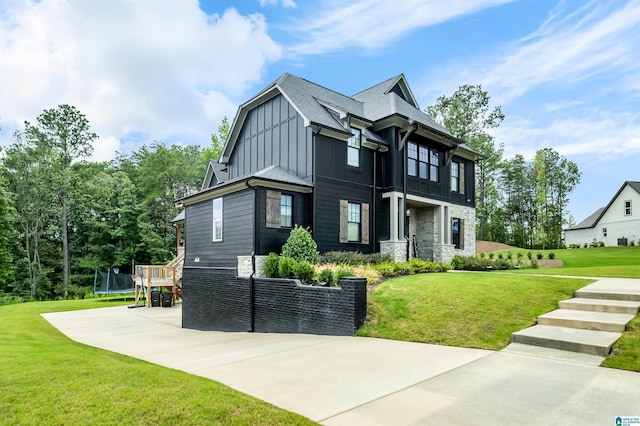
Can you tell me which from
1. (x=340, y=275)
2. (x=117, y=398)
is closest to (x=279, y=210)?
(x=340, y=275)

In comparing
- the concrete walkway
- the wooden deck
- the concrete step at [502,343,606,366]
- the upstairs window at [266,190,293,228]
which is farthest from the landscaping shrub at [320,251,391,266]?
the wooden deck

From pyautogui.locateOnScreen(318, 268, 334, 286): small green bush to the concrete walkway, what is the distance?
1.81 m

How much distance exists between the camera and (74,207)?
113 ft

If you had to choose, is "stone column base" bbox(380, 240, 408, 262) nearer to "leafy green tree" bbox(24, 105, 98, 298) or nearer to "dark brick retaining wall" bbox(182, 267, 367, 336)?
"dark brick retaining wall" bbox(182, 267, 367, 336)

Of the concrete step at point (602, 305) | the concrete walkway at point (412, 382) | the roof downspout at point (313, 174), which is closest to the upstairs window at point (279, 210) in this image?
the roof downspout at point (313, 174)

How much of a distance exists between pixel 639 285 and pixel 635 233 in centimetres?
3028

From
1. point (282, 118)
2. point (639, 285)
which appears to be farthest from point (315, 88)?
point (639, 285)

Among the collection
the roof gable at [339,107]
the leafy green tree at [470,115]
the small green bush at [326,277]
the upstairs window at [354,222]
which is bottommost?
the small green bush at [326,277]

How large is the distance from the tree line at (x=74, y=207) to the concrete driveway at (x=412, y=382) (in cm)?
2882

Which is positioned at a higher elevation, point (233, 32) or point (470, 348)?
point (233, 32)

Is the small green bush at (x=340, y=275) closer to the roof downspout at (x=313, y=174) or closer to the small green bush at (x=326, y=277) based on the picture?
the small green bush at (x=326, y=277)

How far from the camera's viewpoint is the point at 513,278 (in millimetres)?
11188

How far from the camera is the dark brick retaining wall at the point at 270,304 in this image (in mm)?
8719

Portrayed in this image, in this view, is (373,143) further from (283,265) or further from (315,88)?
(283,265)
